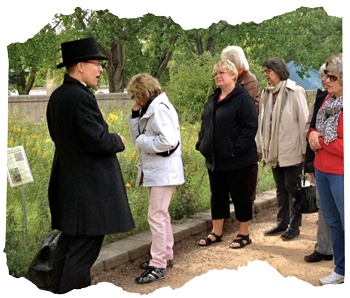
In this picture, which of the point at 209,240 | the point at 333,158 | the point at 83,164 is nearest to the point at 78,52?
the point at 83,164

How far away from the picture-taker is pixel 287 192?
5.25 meters

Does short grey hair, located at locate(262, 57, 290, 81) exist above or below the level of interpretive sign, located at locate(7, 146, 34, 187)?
above

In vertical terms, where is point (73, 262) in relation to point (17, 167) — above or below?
below

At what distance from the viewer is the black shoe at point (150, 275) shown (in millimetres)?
4098

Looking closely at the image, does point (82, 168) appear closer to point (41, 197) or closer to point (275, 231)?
point (41, 197)

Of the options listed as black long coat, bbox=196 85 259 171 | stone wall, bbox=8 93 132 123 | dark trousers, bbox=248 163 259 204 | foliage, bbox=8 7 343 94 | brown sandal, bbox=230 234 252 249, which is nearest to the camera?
black long coat, bbox=196 85 259 171

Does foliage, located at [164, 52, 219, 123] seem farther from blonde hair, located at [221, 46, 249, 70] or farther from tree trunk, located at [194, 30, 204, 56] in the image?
tree trunk, located at [194, 30, 204, 56]

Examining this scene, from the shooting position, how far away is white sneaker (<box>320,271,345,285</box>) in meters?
3.63

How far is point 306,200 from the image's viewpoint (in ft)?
14.8

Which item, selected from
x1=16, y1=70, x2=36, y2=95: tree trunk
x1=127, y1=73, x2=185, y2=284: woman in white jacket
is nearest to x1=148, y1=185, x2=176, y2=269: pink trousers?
x1=127, y1=73, x2=185, y2=284: woman in white jacket

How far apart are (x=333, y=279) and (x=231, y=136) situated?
164 centimetres

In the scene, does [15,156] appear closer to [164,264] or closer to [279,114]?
[164,264]

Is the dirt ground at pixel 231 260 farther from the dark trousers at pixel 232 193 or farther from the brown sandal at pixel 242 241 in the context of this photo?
the dark trousers at pixel 232 193

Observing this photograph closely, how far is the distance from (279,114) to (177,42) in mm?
6492
